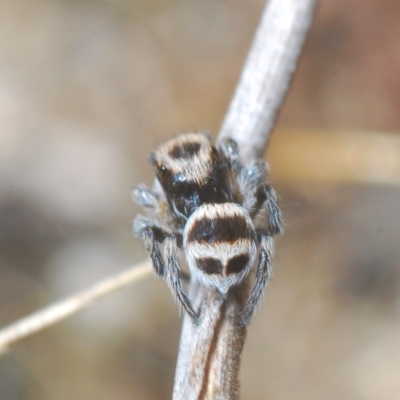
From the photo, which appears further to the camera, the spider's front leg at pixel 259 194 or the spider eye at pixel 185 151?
the spider eye at pixel 185 151

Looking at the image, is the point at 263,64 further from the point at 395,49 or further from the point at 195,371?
the point at 395,49

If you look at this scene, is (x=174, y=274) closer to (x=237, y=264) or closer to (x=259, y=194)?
(x=237, y=264)

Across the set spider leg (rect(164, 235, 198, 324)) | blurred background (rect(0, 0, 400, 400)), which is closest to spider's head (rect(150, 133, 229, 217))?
spider leg (rect(164, 235, 198, 324))

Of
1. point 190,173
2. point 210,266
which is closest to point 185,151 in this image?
point 190,173

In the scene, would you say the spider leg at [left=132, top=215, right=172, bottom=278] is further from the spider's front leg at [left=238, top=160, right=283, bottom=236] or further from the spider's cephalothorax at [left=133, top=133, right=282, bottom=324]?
the spider's front leg at [left=238, top=160, right=283, bottom=236]

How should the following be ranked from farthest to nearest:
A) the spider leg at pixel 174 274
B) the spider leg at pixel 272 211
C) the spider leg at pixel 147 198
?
the spider leg at pixel 147 198, the spider leg at pixel 272 211, the spider leg at pixel 174 274

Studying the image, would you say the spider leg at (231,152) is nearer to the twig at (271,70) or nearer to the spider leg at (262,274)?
the twig at (271,70)

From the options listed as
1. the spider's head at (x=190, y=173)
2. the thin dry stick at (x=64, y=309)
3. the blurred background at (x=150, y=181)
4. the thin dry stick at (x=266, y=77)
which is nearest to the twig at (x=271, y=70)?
the thin dry stick at (x=266, y=77)
